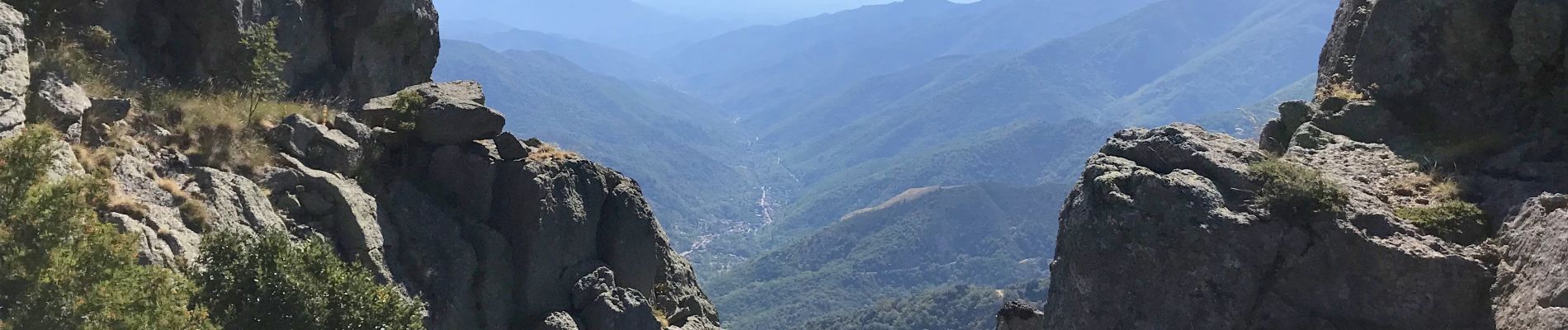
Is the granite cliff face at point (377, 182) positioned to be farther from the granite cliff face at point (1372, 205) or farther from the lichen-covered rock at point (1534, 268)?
the lichen-covered rock at point (1534, 268)

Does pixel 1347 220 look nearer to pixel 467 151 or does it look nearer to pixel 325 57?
pixel 467 151

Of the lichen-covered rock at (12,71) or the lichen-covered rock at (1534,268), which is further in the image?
the lichen-covered rock at (12,71)

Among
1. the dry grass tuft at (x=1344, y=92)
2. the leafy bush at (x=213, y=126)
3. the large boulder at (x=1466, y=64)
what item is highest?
the large boulder at (x=1466, y=64)

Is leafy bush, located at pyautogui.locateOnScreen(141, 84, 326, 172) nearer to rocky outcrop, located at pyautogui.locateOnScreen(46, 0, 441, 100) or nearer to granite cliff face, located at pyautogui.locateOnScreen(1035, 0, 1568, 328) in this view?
rocky outcrop, located at pyautogui.locateOnScreen(46, 0, 441, 100)

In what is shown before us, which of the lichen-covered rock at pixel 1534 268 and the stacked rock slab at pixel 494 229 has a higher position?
the lichen-covered rock at pixel 1534 268

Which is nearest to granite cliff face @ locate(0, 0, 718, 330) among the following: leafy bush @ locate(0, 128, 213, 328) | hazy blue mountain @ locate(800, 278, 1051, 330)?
leafy bush @ locate(0, 128, 213, 328)

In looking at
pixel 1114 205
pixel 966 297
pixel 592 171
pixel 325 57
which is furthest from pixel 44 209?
pixel 966 297

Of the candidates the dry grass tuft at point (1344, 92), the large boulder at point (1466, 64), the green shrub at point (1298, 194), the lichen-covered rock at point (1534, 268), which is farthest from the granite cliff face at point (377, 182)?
the lichen-covered rock at point (1534, 268)

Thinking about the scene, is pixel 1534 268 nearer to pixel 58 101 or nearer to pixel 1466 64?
pixel 1466 64
